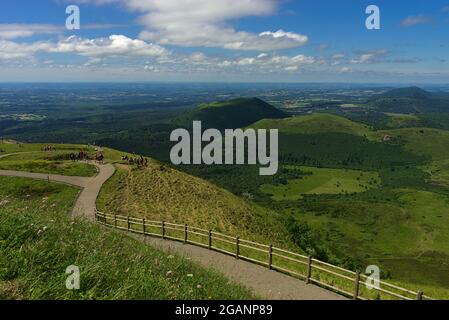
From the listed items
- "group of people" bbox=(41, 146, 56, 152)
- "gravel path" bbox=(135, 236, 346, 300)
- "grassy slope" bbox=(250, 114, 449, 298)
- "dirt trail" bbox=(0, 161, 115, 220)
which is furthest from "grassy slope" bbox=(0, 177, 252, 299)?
"grassy slope" bbox=(250, 114, 449, 298)

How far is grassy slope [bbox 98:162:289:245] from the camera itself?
49.6m

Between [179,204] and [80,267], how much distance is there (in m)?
45.8

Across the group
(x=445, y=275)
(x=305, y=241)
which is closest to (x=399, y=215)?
(x=445, y=275)

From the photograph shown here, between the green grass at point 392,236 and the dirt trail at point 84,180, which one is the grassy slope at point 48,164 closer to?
the dirt trail at point 84,180

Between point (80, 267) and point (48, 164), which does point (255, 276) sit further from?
point (48, 164)

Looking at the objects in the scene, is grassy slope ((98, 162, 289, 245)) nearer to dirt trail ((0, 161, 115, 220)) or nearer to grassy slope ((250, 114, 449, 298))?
dirt trail ((0, 161, 115, 220))

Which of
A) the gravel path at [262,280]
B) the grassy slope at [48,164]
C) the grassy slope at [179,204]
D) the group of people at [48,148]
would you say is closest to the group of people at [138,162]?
the grassy slope at [179,204]

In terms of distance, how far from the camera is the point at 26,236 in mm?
12188

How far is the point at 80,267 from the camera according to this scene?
434 inches

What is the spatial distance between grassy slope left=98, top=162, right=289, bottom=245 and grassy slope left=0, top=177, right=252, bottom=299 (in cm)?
3308

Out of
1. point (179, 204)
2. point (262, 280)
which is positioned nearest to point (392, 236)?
point (179, 204)

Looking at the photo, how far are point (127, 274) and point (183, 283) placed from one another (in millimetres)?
1921

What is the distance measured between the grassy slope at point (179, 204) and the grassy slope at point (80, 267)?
33.1 meters
